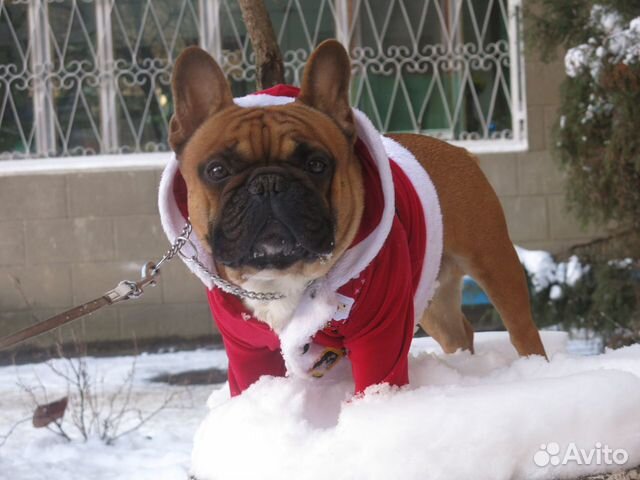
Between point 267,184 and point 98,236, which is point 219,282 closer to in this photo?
point 267,184

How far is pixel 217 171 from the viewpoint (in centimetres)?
209

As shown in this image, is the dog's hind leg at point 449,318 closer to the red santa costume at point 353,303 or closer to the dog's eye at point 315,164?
the red santa costume at point 353,303

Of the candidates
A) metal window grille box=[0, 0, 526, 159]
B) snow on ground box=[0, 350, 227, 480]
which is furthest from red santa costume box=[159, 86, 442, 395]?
metal window grille box=[0, 0, 526, 159]

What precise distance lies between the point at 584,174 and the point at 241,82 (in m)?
2.88

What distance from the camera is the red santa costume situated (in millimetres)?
2100

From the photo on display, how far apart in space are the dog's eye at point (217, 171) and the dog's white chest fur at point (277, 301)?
0.89 ft

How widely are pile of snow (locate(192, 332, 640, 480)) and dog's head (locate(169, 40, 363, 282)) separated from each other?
0.38m

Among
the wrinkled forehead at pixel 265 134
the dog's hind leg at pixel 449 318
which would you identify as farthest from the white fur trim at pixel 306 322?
the dog's hind leg at pixel 449 318

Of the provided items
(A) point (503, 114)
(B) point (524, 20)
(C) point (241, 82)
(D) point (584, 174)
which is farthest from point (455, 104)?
(D) point (584, 174)

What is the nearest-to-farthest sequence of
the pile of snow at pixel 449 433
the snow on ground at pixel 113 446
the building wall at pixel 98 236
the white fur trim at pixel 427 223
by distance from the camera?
the pile of snow at pixel 449 433, the white fur trim at pixel 427 223, the snow on ground at pixel 113 446, the building wall at pixel 98 236

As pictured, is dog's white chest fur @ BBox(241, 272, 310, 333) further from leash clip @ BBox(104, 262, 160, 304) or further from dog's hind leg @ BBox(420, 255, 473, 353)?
dog's hind leg @ BBox(420, 255, 473, 353)

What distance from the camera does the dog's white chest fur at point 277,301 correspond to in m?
2.15

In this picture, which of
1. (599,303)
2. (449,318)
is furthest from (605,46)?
(449,318)

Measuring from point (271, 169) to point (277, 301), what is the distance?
364mm
